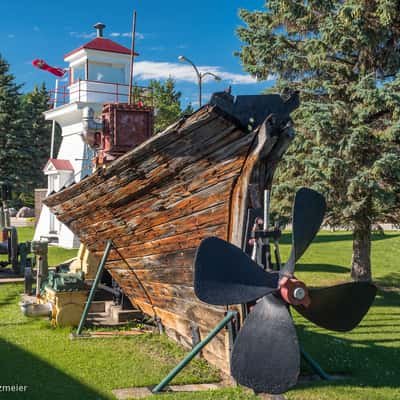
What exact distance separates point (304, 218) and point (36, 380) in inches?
140

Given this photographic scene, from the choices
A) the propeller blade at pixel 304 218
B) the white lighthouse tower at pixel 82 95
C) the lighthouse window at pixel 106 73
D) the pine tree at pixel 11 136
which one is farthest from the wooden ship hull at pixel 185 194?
the pine tree at pixel 11 136

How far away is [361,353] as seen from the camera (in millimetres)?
8047

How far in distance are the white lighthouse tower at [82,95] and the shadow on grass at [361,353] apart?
14.2 metres

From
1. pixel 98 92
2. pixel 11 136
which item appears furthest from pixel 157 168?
A: pixel 11 136

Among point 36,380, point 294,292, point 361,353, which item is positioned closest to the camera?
point 294,292

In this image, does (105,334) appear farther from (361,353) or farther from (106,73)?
(106,73)

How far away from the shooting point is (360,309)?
599 centimetres

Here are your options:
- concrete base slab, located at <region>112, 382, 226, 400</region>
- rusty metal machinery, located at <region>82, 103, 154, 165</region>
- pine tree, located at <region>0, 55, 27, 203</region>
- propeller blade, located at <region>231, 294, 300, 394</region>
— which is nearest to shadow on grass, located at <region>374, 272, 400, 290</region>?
rusty metal machinery, located at <region>82, 103, 154, 165</region>

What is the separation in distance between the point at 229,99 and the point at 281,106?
2.05ft

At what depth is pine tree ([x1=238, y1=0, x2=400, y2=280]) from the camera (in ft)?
40.1

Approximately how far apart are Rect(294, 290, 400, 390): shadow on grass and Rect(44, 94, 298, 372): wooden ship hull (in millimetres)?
1642

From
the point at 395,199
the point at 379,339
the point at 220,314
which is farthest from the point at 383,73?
the point at 220,314

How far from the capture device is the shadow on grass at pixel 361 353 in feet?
22.1

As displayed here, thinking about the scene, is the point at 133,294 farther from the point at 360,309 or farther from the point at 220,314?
the point at 360,309
